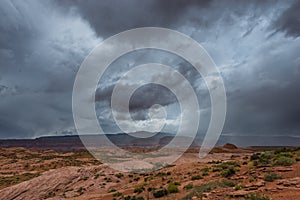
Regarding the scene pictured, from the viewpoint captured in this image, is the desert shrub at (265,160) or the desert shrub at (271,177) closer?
the desert shrub at (271,177)

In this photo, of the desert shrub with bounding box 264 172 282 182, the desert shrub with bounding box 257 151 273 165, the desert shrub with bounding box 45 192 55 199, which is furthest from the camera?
the desert shrub with bounding box 45 192 55 199

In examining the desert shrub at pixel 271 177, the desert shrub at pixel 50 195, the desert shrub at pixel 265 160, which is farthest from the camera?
the desert shrub at pixel 50 195

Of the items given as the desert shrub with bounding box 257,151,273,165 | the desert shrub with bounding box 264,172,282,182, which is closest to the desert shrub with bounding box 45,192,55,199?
the desert shrub with bounding box 257,151,273,165

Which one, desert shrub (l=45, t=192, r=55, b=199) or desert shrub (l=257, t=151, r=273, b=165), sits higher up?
desert shrub (l=257, t=151, r=273, b=165)

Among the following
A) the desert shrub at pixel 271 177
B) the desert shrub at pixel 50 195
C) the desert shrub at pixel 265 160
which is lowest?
the desert shrub at pixel 50 195

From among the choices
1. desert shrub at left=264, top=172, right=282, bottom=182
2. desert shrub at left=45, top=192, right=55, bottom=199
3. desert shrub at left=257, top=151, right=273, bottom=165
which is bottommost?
desert shrub at left=45, top=192, right=55, bottom=199

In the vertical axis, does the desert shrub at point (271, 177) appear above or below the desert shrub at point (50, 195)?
above

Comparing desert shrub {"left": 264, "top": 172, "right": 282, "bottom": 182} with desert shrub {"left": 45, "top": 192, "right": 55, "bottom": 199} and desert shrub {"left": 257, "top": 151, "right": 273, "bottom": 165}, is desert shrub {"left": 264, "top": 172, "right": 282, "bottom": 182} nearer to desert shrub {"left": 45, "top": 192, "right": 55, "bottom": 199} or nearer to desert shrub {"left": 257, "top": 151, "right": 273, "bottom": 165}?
desert shrub {"left": 257, "top": 151, "right": 273, "bottom": 165}

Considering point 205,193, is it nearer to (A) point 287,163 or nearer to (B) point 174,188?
(B) point 174,188

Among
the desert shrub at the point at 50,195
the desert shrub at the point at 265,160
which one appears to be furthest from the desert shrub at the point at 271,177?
the desert shrub at the point at 50,195

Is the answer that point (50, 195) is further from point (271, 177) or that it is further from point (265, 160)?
point (271, 177)

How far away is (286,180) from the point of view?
1320cm

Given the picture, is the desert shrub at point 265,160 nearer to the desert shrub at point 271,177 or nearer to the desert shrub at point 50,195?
the desert shrub at point 271,177

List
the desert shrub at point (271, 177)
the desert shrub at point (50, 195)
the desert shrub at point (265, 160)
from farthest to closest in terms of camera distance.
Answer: the desert shrub at point (50, 195), the desert shrub at point (265, 160), the desert shrub at point (271, 177)
